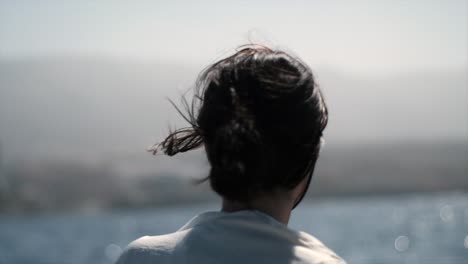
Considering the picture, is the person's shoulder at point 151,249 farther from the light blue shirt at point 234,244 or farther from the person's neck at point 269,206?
the person's neck at point 269,206

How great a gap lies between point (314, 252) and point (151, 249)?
1.11ft

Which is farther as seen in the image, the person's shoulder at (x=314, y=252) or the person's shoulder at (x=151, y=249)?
the person's shoulder at (x=151, y=249)

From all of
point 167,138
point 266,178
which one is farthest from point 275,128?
point 167,138

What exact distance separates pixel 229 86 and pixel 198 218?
0.28 meters

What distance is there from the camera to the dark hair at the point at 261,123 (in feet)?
4.46

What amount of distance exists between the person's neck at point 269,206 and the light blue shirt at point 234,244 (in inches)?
1.0

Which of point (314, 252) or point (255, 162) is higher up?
point (255, 162)

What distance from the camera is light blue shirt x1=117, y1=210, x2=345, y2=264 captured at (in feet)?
4.34

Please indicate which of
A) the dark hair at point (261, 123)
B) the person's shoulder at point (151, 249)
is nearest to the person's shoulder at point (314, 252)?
the dark hair at point (261, 123)

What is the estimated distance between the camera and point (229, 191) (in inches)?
56.0

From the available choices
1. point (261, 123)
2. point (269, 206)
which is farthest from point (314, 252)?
point (261, 123)

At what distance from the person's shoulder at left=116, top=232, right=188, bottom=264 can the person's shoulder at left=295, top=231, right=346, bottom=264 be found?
0.25 meters

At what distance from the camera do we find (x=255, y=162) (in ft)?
4.52

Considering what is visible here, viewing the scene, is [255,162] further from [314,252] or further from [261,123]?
[314,252]
